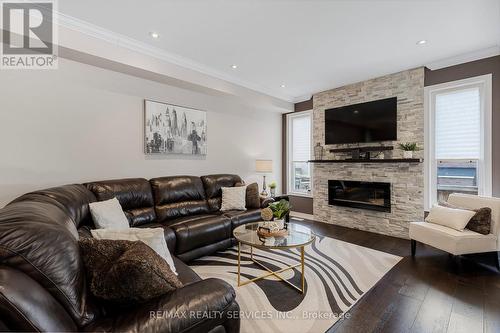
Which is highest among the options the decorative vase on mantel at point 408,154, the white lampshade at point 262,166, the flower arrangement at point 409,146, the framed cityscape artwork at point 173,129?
the framed cityscape artwork at point 173,129

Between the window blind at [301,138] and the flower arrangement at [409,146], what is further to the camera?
the window blind at [301,138]

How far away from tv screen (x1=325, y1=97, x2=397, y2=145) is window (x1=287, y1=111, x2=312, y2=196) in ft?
2.24

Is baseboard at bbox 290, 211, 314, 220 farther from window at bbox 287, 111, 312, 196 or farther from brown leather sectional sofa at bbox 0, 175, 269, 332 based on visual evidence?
brown leather sectional sofa at bbox 0, 175, 269, 332

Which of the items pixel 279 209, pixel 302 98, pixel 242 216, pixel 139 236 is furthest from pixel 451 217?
pixel 302 98

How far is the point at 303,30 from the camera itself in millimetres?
2809

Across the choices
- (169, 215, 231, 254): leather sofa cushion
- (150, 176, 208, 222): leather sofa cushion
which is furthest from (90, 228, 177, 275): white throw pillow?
(150, 176, 208, 222): leather sofa cushion

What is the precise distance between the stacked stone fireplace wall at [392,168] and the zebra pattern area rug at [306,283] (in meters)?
1.10

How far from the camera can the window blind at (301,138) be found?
5.55 metres

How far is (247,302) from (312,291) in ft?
2.21

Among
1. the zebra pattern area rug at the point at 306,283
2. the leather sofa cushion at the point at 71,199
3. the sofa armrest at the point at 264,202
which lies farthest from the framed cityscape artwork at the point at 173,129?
the zebra pattern area rug at the point at 306,283

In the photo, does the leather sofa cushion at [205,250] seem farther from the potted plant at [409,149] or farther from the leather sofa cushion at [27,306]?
the potted plant at [409,149]

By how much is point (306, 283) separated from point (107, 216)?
7.30 feet

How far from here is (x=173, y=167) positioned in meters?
4.02

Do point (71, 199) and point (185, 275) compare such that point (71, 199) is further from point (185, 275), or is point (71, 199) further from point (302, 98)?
point (302, 98)
